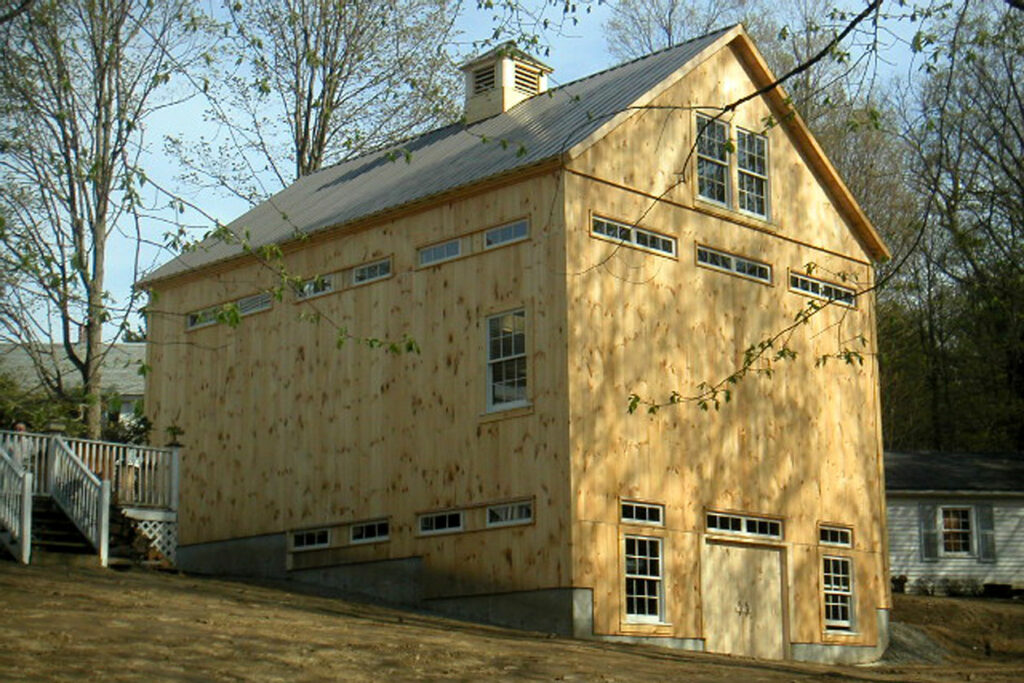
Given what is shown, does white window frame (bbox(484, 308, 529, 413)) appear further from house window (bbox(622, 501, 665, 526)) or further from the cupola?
the cupola

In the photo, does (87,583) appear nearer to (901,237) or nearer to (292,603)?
(292,603)

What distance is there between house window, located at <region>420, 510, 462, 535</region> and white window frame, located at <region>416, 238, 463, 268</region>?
3.82 metres

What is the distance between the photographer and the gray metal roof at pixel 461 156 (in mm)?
21031

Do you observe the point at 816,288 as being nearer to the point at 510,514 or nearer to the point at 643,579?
the point at 643,579

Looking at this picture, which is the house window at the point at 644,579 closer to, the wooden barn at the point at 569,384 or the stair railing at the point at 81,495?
the wooden barn at the point at 569,384

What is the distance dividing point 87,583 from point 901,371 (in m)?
31.6

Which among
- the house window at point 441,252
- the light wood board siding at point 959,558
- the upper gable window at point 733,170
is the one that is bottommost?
the light wood board siding at point 959,558

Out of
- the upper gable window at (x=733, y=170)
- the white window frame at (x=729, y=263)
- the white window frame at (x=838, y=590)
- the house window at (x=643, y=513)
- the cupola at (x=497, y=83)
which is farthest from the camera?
the cupola at (x=497, y=83)

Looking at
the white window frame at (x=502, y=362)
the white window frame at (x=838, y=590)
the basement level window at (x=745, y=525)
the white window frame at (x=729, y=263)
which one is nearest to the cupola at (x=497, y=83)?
the white window frame at (x=729, y=263)

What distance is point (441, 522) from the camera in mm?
20562

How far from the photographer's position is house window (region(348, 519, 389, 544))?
70.5 ft

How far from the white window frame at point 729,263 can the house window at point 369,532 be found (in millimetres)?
6331

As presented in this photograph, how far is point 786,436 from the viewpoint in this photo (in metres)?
22.6

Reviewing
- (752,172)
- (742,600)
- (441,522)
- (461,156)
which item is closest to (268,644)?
(441,522)
